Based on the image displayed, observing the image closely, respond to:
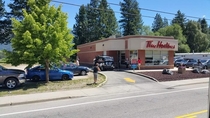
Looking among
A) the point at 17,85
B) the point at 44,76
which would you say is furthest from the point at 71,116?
the point at 44,76

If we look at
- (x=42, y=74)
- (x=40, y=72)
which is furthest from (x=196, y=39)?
(x=40, y=72)

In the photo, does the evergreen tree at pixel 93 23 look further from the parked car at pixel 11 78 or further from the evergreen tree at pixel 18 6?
the parked car at pixel 11 78

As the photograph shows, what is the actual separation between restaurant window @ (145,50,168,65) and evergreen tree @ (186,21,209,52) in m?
54.6

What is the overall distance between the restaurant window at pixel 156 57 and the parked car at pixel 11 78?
18.1 metres

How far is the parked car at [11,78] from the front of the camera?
44.5 feet

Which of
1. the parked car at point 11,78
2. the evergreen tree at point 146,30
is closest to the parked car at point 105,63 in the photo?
the parked car at point 11,78

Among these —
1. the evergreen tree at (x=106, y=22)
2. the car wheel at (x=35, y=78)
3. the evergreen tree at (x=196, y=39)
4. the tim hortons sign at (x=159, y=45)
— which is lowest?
the car wheel at (x=35, y=78)

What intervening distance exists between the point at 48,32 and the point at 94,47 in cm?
2547

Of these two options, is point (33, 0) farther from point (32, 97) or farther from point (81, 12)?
point (81, 12)

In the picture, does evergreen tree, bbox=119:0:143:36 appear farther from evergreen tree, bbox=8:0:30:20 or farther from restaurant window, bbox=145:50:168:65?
restaurant window, bbox=145:50:168:65

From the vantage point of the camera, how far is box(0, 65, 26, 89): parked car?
13.6 metres

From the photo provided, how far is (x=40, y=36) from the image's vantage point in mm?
14891

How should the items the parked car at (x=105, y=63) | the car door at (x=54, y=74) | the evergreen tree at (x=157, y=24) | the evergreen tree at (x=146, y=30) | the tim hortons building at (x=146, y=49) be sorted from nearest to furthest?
the car door at (x=54, y=74) < the parked car at (x=105, y=63) < the tim hortons building at (x=146, y=49) < the evergreen tree at (x=146, y=30) < the evergreen tree at (x=157, y=24)

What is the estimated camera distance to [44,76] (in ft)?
58.0
